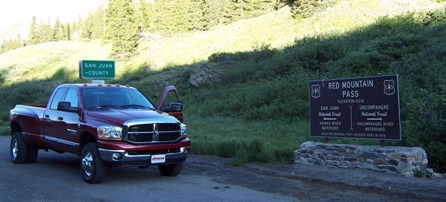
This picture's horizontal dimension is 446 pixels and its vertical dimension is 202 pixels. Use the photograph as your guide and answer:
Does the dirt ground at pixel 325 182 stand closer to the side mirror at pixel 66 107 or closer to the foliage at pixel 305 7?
the side mirror at pixel 66 107

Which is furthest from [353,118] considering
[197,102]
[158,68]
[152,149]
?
[158,68]

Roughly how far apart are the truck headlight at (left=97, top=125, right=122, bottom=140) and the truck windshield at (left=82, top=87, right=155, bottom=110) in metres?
1.17

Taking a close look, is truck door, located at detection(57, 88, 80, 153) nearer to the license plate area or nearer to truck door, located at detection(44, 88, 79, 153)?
truck door, located at detection(44, 88, 79, 153)

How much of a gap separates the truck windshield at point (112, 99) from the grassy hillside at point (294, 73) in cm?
277

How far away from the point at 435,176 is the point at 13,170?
9.34 meters

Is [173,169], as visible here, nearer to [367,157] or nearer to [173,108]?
[173,108]

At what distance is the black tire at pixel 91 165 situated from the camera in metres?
8.96

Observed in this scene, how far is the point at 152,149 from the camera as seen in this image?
353 inches

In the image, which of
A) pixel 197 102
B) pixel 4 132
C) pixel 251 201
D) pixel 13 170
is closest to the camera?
pixel 251 201

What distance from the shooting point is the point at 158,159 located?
9047mm

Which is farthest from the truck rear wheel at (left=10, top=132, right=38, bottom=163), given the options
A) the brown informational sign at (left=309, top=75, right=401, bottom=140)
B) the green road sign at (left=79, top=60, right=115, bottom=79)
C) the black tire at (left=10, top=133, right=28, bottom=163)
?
the brown informational sign at (left=309, top=75, right=401, bottom=140)

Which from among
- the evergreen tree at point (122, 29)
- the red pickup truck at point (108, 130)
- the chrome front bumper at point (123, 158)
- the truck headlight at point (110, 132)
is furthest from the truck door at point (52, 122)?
the evergreen tree at point (122, 29)

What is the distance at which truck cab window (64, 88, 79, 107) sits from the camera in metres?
10.2

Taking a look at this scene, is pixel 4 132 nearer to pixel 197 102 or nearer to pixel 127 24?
pixel 197 102
